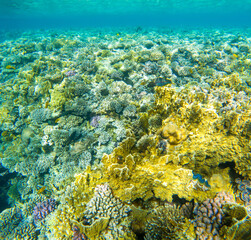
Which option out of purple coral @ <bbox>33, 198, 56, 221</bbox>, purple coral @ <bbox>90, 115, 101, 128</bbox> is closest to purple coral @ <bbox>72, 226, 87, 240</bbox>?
purple coral @ <bbox>33, 198, 56, 221</bbox>

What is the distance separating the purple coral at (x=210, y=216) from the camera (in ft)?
6.70

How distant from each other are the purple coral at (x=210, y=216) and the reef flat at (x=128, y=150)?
1 cm

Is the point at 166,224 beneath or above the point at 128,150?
beneath

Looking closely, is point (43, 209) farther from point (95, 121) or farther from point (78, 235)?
point (95, 121)

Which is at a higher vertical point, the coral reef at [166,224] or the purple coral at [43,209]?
the coral reef at [166,224]

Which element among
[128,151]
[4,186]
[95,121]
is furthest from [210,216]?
[4,186]

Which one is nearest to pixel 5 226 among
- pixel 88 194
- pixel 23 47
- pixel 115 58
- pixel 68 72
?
pixel 88 194

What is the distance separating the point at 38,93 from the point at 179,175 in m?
8.23

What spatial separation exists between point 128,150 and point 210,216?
1.81m

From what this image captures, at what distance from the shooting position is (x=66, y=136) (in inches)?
226

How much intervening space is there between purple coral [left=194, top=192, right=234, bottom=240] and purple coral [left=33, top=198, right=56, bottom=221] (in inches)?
199

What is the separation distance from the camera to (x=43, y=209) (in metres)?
4.99

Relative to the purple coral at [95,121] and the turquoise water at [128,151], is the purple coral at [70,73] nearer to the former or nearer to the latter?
the turquoise water at [128,151]

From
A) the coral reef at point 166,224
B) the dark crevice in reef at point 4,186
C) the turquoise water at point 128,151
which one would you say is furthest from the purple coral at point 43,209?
the coral reef at point 166,224
